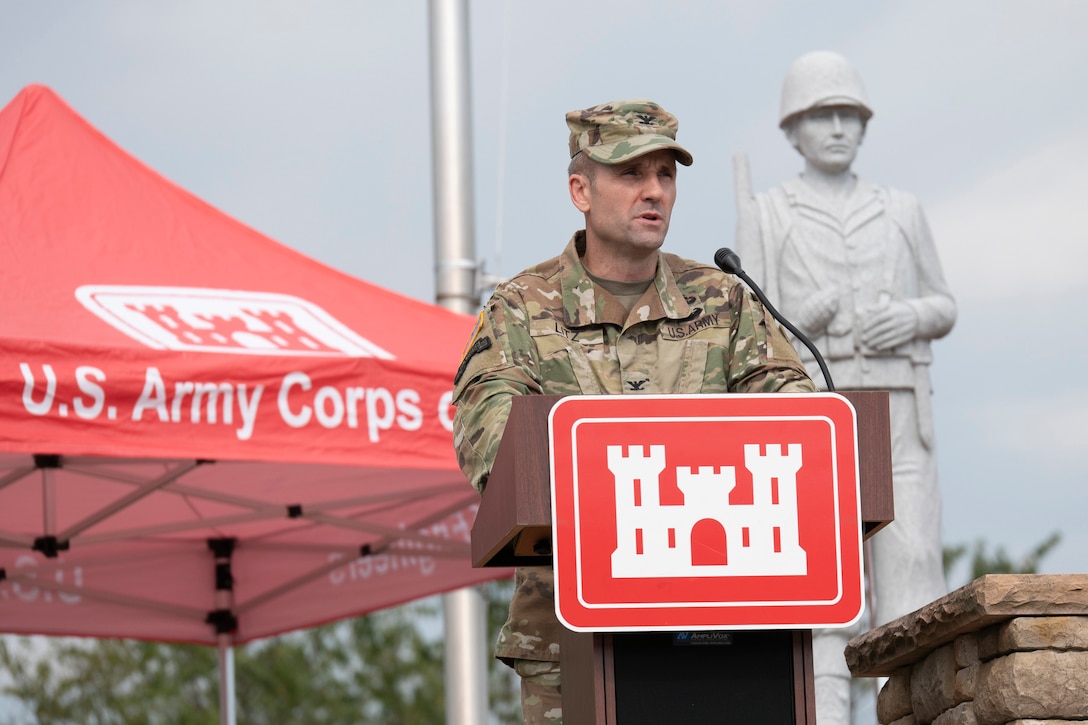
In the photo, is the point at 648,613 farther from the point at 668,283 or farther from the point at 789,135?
the point at 789,135

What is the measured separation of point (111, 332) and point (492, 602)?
16.8 metres

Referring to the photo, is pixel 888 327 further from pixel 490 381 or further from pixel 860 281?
pixel 490 381

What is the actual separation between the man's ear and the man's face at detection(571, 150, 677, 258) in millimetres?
41

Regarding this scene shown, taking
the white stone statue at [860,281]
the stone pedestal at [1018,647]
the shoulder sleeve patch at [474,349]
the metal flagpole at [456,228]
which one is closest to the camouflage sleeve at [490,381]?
the shoulder sleeve patch at [474,349]

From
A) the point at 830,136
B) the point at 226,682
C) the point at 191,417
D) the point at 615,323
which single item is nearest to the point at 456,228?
the point at 830,136

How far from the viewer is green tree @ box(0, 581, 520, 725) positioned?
1989 centimetres

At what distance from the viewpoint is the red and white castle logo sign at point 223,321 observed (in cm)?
514

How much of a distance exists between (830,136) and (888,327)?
926 millimetres

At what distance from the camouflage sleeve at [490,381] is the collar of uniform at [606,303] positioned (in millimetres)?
94

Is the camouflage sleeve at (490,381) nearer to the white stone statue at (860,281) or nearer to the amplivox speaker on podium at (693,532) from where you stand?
the amplivox speaker on podium at (693,532)

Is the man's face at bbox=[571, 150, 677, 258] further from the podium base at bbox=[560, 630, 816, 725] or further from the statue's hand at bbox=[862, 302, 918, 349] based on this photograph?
the statue's hand at bbox=[862, 302, 918, 349]

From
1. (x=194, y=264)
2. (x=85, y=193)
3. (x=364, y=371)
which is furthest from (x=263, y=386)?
(x=85, y=193)

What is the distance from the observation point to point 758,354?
289 centimetres

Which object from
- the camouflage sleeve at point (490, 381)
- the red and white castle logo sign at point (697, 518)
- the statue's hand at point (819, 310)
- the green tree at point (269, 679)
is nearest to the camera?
the red and white castle logo sign at point (697, 518)
